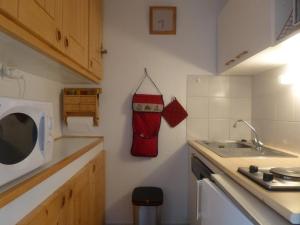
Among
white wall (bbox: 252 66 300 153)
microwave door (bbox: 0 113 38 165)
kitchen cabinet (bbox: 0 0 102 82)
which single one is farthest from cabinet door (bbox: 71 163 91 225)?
white wall (bbox: 252 66 300 153)

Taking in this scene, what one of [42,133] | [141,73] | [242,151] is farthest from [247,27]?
[42,133]

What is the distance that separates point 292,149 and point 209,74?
3.44 feet

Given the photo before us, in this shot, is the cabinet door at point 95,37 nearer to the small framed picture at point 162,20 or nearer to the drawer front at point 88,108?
the drawer front at point 88,108

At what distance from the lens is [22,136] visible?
986mm

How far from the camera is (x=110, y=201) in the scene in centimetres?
254

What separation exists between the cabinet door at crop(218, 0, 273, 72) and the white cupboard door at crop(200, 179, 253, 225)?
2.62 ft

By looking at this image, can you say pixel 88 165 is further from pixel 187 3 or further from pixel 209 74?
pixel 187 3

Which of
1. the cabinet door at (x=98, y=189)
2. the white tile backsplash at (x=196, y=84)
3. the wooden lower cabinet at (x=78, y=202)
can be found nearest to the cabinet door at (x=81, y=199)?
the wooden lower cabinet at (x=78, y=202)

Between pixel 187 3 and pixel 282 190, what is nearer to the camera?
pixel 282 190

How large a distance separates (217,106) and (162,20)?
37.5 inches

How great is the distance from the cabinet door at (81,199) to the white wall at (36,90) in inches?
24.5

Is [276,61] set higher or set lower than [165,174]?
higher

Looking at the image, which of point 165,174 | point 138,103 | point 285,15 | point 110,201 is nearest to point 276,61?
point 285,15

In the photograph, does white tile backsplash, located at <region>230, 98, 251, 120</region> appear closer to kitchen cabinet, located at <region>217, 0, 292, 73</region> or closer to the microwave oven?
kitchen cabinet, located at <region>217, 0, 292, 73</region>
